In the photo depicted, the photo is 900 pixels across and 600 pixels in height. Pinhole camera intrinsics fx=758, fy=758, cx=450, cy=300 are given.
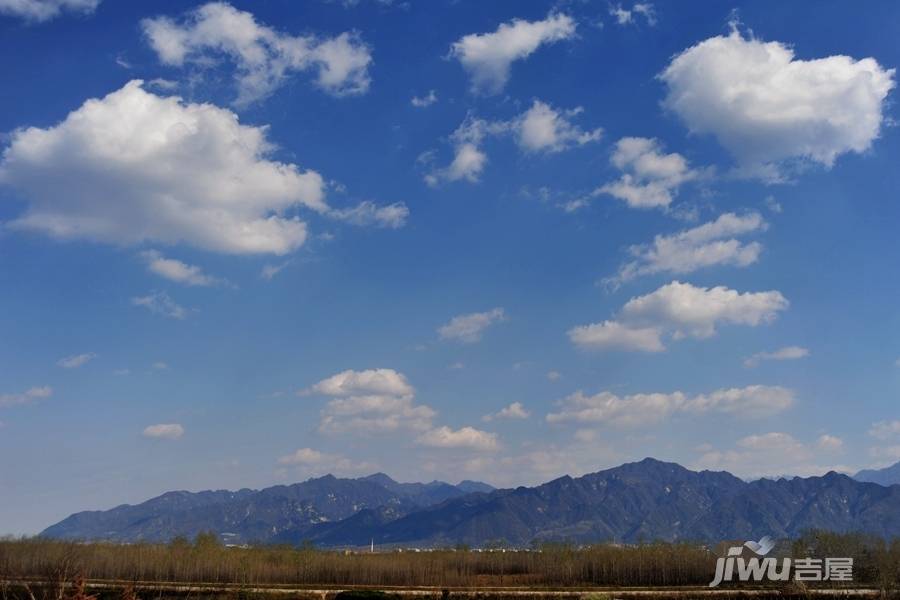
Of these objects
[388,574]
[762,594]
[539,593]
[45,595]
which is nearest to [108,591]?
[388,574]

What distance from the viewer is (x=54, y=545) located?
4316 inches

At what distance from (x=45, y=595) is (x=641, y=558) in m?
111

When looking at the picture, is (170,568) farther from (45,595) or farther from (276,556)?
(45,595)

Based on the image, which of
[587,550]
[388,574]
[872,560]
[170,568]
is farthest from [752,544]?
[170,568]

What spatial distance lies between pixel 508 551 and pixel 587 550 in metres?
14.6

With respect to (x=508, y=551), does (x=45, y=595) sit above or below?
above

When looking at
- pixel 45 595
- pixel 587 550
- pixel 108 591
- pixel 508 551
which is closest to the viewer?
pixel 45 595

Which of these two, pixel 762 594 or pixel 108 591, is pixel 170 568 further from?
pixel 762 594

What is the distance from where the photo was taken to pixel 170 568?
105938mm

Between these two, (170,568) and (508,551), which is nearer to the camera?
(170,568)

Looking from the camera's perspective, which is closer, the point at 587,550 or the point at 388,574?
the point at 388,574

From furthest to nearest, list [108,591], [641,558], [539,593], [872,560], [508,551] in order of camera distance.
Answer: [508,551]
[641,558]
[872,560]
[539,593]
[108,591]

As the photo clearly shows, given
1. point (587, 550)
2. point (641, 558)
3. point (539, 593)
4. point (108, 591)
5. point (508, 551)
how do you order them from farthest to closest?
1. point (508, 551)
2. point (587, 550)
3. point (641, 558)
4. point (539, 593)
5. point (108, 591)

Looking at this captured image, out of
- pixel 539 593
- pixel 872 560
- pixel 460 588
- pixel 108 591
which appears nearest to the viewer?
pixel 108 591
